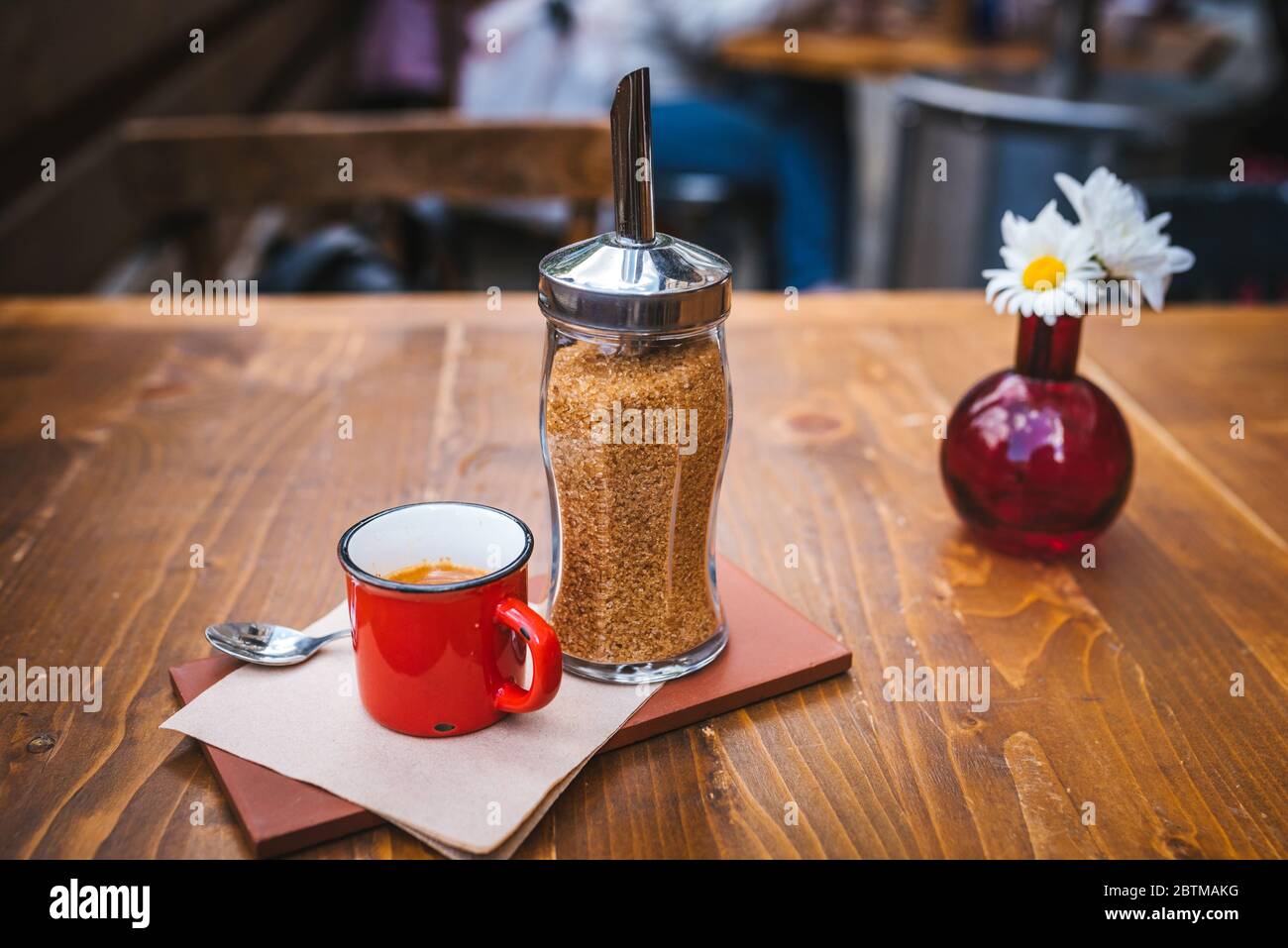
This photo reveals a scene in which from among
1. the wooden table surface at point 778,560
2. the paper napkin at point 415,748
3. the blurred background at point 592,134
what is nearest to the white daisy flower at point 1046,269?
the wooden table surface at point 778,560

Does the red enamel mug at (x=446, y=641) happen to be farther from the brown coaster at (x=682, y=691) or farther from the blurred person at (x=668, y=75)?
the blurred person at (x=668, y=75)

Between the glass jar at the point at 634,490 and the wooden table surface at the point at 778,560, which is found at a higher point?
the glass jar at the point at 634,490

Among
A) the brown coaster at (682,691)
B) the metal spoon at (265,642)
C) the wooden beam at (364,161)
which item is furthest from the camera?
the wooden beam at (364,161)

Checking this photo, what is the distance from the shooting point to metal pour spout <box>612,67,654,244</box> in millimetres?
616

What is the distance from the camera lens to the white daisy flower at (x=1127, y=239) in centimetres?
76

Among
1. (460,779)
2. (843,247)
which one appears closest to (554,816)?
(460,779)

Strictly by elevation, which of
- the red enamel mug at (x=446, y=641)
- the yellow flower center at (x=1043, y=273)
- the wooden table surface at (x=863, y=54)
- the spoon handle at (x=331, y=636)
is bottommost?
the spoon handle at (x=331, y=636)

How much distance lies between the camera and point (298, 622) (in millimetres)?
747

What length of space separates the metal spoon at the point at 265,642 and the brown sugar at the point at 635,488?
0.48ft

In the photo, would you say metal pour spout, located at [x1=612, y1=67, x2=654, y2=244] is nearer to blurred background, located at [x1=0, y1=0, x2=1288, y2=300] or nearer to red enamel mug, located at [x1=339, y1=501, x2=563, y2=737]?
red enamel mug, located at [x1=339, y1=501, x2=563, y2=737]

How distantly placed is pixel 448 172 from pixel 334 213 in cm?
254

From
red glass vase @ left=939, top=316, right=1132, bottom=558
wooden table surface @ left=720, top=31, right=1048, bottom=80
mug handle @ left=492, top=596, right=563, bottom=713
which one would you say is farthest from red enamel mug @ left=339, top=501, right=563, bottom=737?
wooden table surface @ left=720, top=31, right=1048, bottom=80
